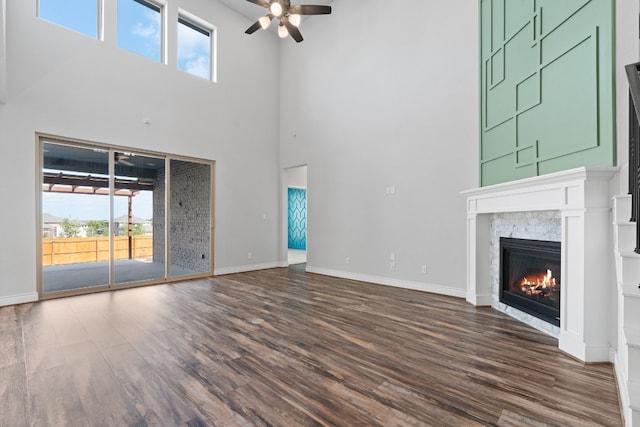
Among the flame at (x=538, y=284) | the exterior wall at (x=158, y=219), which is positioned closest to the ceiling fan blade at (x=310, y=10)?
the exterior wall at (x=158, y=219)

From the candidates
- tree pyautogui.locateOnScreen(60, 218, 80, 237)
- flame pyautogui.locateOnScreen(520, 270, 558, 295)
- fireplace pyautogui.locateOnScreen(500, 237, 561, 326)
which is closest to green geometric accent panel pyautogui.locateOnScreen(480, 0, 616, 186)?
fireplace pyautogui.locateOnScreen(500, 237, 561, 326)

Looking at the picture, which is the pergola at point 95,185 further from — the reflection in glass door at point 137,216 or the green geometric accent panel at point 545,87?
the green geometric accent panel at point 545,87

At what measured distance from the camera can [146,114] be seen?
5129 mm

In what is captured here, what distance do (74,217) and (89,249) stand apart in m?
0.55

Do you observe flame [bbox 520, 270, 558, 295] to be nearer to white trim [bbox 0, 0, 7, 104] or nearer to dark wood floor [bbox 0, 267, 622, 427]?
dark wood floor [bbox 0, 267, 622, 427]

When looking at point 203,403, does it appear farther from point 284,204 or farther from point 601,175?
point 284,204

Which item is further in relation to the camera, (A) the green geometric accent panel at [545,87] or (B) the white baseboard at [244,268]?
(B) the white baseboard at [244,268]

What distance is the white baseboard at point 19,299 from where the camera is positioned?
153 inches

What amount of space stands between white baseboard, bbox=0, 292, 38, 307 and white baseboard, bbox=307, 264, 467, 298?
4.43 meters

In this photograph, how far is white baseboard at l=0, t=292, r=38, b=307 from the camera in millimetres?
3875

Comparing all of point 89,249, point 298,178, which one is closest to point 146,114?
point 89,249

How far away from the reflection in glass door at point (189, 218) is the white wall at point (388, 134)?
210 cm

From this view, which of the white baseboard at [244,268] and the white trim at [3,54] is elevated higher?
the white trim at [3,54]

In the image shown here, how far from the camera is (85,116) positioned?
452cm
